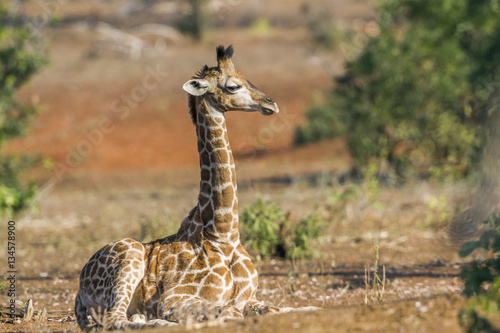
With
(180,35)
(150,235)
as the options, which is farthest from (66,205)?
(180,35)

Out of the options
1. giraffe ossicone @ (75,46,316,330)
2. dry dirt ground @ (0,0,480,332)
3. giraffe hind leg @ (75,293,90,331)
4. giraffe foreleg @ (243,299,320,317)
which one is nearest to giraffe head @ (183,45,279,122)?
giraffe ossicone @ (75,46,316,330)

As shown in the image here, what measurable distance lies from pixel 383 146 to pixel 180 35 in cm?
3581

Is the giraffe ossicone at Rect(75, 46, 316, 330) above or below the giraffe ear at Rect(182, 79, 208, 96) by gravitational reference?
below

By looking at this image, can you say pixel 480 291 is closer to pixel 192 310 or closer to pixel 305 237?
pixel 192 310

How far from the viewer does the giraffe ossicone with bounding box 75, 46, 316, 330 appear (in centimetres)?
696

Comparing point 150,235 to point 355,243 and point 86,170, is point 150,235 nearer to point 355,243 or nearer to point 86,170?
point 355,243

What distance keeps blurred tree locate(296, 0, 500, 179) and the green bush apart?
315 inches

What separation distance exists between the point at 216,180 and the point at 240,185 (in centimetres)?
1381

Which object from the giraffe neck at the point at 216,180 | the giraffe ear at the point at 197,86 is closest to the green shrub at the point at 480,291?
the giraffe neck at the point at 216,180

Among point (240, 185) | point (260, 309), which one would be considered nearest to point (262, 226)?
point (260, 309)

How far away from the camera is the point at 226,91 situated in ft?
24.1

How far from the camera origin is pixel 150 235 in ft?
41.7

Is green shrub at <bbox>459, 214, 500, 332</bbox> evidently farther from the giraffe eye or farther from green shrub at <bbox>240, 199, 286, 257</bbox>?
green shrub at <bbox>240, 199, 286, 257</bbox>

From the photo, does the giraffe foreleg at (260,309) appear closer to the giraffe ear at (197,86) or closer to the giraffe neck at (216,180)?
the giraffe neck at (216,180)
